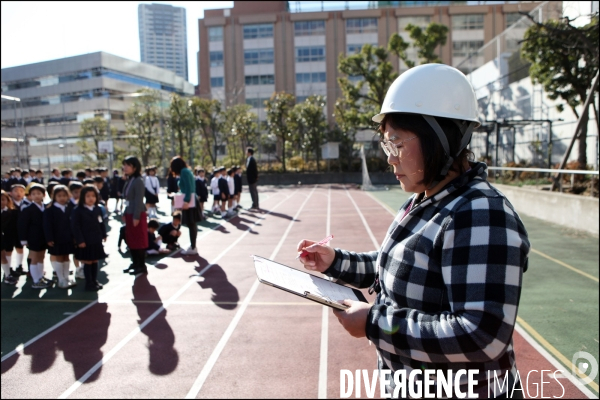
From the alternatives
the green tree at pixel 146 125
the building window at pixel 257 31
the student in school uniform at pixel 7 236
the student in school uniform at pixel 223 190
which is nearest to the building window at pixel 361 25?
the building window at pixel 257 31

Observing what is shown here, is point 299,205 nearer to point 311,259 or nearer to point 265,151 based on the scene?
point 311,259

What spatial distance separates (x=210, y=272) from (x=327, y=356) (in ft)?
12.8

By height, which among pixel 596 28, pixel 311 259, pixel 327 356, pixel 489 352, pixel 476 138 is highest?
pixel 596 28

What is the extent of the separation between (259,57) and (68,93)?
25690 millimetres

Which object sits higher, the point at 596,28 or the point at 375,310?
the point at 596,28

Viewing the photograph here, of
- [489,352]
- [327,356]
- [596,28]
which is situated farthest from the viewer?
[596,28]

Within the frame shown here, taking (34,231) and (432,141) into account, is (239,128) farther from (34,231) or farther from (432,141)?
(432,141)

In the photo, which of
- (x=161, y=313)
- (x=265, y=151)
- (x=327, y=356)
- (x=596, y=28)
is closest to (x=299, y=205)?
(x=596, y=28)

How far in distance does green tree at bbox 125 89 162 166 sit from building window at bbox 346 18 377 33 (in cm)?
2254

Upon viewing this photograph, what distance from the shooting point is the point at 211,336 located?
16.8 ft

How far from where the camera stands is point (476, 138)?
28.4 m

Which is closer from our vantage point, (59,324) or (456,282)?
(456,282)

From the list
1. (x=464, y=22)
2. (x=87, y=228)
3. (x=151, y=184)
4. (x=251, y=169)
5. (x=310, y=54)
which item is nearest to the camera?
(x=87, y=228)

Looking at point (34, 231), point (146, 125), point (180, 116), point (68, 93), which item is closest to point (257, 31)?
point (146, 125)
